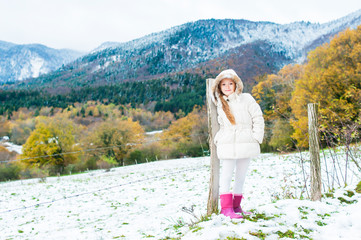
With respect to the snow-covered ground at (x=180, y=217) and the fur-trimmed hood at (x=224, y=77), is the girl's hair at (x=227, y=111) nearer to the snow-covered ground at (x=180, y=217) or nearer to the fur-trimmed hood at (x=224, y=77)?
the fur-trimmed hood at (x=224, y=77)

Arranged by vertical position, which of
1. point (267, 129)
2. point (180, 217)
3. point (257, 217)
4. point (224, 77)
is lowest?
point (180, 217)

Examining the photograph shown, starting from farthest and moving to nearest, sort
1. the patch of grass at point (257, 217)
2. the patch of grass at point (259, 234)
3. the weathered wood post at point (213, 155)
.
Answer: the weathered wood post at point (213, 155) < the patch of grass at point (257, 217) < the patch of grass at point (259, 234)

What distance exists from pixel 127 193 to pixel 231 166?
7.31 metres

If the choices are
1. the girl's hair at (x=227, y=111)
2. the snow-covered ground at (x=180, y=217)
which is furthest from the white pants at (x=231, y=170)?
the girl's hair at (x=227, y=111)

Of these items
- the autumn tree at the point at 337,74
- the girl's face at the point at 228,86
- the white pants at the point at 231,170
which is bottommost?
the white pants at the point at 231,170

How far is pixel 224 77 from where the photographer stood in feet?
10.6

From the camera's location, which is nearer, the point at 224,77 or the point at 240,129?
the point at 240,129

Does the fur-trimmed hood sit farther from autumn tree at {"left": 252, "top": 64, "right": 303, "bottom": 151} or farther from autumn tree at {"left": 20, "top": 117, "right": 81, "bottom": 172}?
autumn tree at {"left": 20, "top": 117, "right": 81, "bottom": 172}

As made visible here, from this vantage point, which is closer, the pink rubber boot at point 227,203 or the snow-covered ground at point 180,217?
the snow-covered ground at point 180,217

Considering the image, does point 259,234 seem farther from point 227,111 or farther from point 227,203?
point 227,111

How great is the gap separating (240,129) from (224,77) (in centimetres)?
70

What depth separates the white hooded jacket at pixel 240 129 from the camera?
121 inches

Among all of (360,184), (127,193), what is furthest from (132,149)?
(360,184)

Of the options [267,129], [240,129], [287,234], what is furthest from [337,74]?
[287,234]
